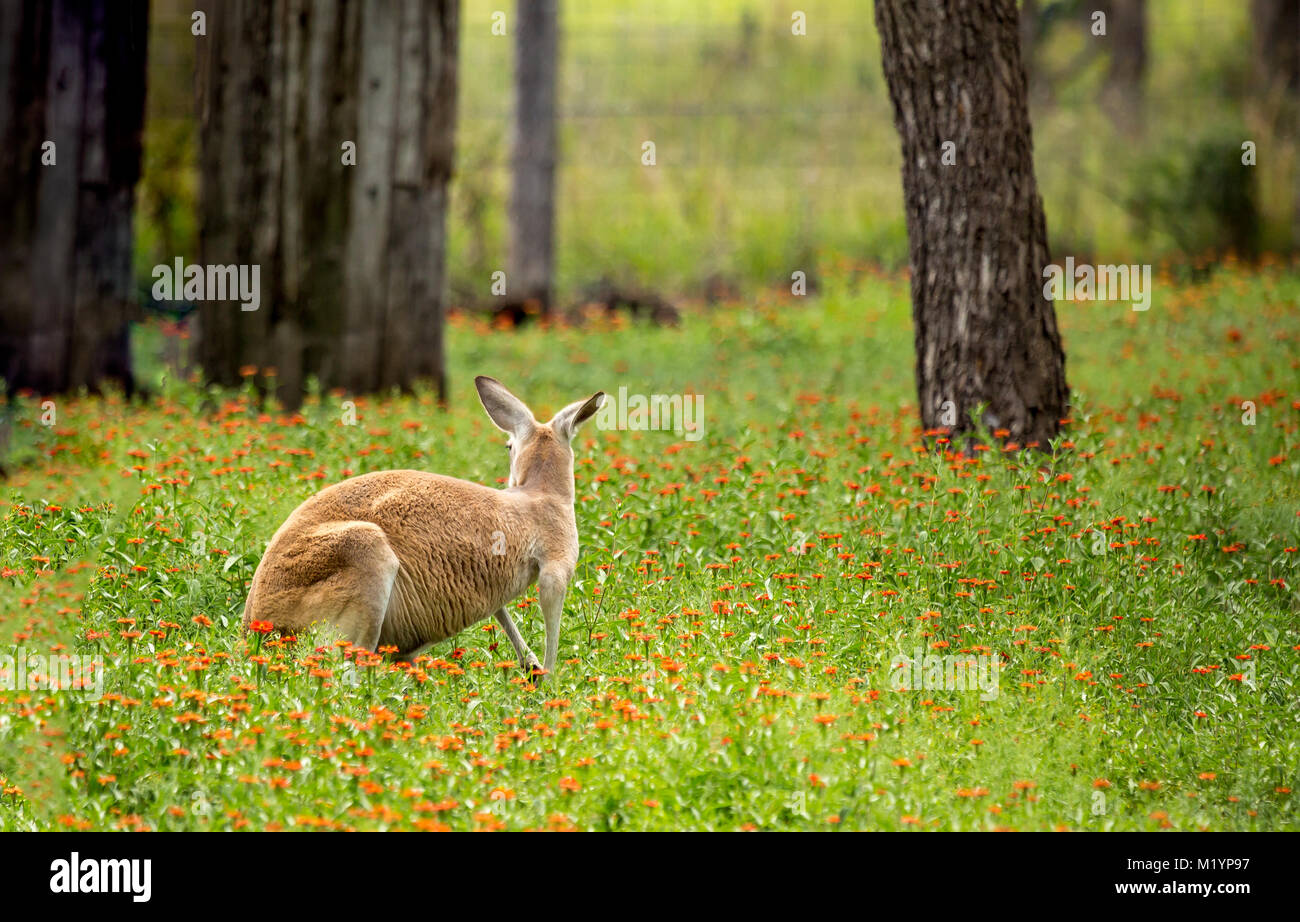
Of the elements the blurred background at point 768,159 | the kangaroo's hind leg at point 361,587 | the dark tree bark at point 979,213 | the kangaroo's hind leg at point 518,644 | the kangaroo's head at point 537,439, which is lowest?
the kangaroo's hind leg at point 518,644

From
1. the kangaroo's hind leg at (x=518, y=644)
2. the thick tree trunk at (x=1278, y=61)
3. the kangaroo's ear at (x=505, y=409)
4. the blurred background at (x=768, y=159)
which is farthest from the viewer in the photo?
the thick tree trunk at (x=1278, y=61)

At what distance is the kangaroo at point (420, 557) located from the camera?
5777 millimetres

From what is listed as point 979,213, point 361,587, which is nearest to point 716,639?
point 361,587

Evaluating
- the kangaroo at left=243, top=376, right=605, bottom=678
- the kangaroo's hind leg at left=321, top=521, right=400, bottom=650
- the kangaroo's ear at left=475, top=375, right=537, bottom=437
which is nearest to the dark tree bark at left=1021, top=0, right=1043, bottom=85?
the kangaroo's ear at left=475, top=375, right=537, bottom=437

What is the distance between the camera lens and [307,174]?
11.5 metres

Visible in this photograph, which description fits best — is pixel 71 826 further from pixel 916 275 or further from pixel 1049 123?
pixel 1049 123

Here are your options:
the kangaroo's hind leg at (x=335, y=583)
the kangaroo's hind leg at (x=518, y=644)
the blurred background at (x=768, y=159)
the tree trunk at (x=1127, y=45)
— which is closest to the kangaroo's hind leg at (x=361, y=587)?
the kangaroo's hind leg at (x=335, y=583)

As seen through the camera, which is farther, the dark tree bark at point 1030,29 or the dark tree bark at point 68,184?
the dark tree bark at point 1030,29

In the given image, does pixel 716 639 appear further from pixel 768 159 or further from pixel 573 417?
pixel 768 159

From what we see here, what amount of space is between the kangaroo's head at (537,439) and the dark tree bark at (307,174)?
5.02 meters

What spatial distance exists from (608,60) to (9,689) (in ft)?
58.5

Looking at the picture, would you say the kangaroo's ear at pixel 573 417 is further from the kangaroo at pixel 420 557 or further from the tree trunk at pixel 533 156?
the tree trunk at pixel 533 156

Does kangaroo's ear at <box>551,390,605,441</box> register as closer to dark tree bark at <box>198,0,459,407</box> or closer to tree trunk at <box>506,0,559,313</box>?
dark tree bark at <box>198,0,459,407</box>

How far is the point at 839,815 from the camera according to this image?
459 cm
